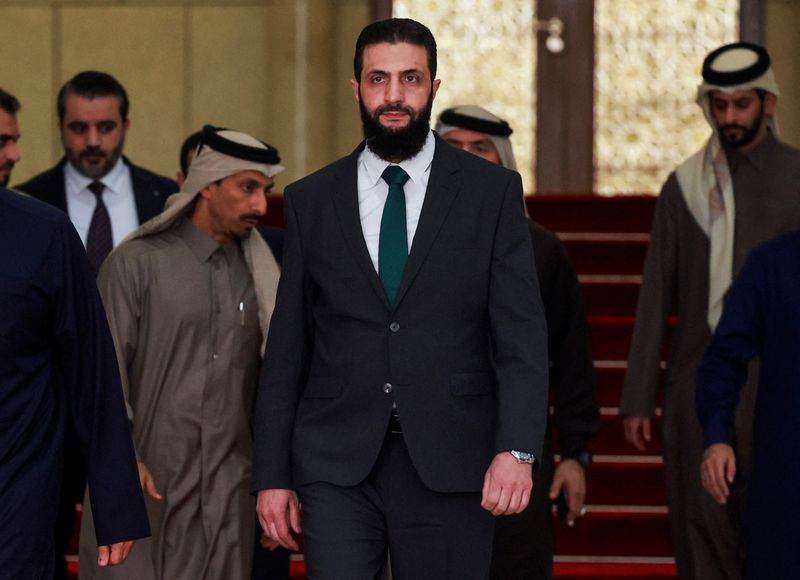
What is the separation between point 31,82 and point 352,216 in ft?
23.0

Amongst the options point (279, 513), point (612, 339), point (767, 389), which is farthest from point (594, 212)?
point (279, 513)

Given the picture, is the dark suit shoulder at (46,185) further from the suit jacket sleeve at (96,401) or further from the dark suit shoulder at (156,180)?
the suit jacket sleeve at (96,401)

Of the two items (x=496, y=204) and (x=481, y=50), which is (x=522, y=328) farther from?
(x=481, y=50)

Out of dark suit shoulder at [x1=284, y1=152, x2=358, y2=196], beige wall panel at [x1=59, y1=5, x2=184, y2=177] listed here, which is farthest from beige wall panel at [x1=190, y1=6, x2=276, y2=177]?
dark suit shoulder at [x1=284, y1=152, x2=358, y2=196]

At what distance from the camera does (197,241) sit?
17.0 ft

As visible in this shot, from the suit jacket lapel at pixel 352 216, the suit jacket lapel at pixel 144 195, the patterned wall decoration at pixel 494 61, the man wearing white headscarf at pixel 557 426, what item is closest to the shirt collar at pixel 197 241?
the man wearing white headscarf at pixel 557 426

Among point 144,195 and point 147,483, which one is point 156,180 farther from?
point 147,483

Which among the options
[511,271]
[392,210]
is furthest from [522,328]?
[392,210]

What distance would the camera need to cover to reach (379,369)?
3.71 m

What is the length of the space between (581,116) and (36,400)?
730 cm

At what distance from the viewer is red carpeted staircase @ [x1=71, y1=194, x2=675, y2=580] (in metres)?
6.74

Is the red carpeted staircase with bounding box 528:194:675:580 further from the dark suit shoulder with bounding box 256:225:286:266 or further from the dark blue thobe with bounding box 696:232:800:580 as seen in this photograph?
the dark blue thobe with bounding box 696:232:800:580

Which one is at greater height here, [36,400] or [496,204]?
[496,204]

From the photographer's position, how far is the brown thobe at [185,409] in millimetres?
4984
